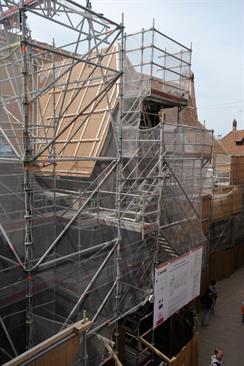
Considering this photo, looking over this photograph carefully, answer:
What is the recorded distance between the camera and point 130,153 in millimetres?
9469

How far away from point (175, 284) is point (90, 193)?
3.30 metres

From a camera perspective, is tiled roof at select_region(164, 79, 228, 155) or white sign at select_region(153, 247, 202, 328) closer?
white sign at select_region(153, 247, 202, 328)

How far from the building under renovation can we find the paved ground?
9.44 feet

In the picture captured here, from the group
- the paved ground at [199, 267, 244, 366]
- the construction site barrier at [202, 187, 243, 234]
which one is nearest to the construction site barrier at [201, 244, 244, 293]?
the paved ground at [199, 267, 244, 366]

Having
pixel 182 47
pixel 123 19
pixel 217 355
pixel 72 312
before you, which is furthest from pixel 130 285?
pixel 182 47

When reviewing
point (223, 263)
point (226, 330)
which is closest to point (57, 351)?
point (226, 330)

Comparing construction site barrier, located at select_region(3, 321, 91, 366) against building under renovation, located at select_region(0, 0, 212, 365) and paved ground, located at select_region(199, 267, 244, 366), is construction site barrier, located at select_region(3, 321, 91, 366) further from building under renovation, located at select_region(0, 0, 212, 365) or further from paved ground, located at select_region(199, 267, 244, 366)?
paved ground, located at select_region(199, 267, 244, 366)

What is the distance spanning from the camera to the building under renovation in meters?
6.02

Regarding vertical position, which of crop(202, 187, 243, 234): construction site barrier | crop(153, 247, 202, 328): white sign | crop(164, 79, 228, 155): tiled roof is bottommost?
crop(153, 247, 202, 328): white sign

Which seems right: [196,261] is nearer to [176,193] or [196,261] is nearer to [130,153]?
[176,193]

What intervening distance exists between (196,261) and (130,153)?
3.75m

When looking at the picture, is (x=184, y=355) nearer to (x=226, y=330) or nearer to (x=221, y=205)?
(x=226, y=330)

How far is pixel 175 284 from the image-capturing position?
29.1ft

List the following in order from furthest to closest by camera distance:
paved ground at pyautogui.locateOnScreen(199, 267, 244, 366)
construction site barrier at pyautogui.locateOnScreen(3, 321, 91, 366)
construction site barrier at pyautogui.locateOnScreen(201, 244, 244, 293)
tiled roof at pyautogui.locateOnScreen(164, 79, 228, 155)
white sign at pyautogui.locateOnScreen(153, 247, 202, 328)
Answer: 1. construction site barrier at pyautogui.locateOnScreen(201, 244, 244, 293)
2. tiled roof at pyautogui.locateOnScreen(164, 79, 228, 155)
3. paved ground at pyautogui.locateOnScreen(199, 267, 244, 366)
4. white sign at pyautogui.locateOnScreen(153, 247, 202, 328)
5. construction site barrier at pyautogui.locateOnScreen(3, 321, 91, 366)
